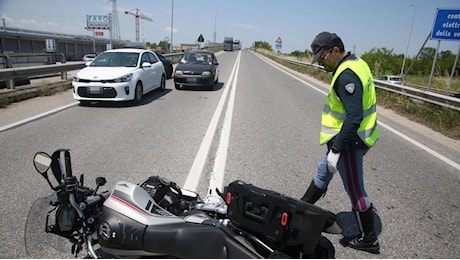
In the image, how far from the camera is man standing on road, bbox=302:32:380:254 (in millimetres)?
2574

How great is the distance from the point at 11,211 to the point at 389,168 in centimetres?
516

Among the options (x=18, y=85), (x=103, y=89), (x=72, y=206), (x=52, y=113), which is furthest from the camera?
(x=18, y=85)

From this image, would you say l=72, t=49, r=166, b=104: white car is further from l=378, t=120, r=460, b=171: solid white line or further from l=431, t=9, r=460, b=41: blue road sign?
l=431, t=9, r=460, b=41: blue road sign

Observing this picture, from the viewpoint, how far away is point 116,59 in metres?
10.3

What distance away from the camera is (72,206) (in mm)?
1954

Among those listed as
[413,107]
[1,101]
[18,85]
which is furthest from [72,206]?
[18,85]

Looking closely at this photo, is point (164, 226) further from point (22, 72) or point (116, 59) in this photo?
point (22, 72)

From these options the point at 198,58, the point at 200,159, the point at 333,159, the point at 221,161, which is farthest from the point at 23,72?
the point at 333,159

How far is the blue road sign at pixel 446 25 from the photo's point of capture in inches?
439

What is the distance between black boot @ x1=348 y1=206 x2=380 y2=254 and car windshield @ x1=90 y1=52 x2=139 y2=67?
9.03m

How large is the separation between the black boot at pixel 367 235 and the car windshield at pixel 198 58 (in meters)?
12.4

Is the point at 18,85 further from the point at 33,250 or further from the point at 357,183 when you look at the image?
the point at 357,183

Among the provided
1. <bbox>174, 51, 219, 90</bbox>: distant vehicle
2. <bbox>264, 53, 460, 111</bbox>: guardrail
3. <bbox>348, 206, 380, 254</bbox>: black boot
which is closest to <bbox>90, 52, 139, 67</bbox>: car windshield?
<bbox>174, 51, 219, 90</bbox>: distant vehicle

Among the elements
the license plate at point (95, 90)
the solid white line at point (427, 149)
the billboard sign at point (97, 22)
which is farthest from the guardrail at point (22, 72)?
the billboard sign at point (97, 22)
